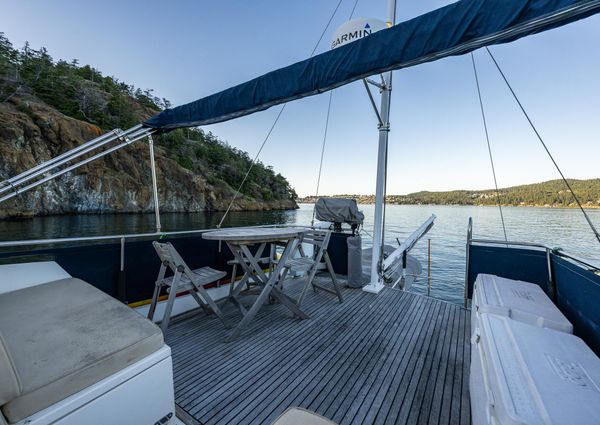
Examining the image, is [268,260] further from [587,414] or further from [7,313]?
[587,414]

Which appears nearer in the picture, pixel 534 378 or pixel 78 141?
pixel 534 378

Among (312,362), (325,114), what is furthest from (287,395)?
(325,114)

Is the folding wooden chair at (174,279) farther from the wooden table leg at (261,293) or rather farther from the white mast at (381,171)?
the white mast at (381,171)

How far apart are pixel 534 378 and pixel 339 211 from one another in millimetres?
3712

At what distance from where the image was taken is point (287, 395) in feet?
5.52

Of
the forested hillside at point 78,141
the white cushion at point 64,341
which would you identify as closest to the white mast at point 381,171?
the white cushion at point 64,341

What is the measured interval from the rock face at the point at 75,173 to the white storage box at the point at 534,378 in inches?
1284

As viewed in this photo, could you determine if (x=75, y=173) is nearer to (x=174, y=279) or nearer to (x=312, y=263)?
(x=174, y=279)

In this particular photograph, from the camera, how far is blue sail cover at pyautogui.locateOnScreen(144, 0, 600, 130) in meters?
1.28

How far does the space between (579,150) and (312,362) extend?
439cm

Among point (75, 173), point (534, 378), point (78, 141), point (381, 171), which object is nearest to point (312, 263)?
point (381, 171)

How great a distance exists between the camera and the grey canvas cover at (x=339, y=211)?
449 centimetres

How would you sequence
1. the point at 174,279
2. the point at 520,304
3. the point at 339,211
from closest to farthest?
the point at 520,304, the point at 174,279, the point at 339,211

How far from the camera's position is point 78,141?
90.5 feet
